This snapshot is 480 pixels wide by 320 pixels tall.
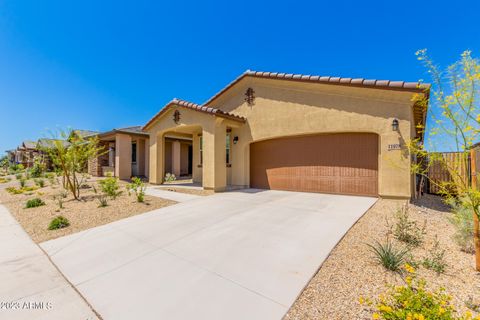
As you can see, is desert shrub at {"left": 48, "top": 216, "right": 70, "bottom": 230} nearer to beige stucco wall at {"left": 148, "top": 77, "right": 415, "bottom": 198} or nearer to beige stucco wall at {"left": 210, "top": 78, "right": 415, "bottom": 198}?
beige stucco wall at {"left": 148, "top": 77, "right": 415, "bottom": 198}

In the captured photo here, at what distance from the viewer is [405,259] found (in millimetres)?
3160

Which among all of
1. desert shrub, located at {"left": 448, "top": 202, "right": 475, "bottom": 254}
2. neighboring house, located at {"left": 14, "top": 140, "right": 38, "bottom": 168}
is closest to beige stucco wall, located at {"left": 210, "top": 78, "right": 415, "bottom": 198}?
desert shrub, located at {"left": 448, "top": 202, "right": 475, "bottom": 254}

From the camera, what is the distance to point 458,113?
285 cm

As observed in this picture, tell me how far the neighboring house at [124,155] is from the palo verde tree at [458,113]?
1644 cm

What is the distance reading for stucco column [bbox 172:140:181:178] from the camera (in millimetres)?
17234

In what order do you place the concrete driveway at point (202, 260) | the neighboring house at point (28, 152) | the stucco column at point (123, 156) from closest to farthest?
the concrete driveway at point (202, 260) < the stucco column at point (123, 156) < the neighboring house at point (28, 152)

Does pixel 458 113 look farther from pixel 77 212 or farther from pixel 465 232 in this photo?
pixel 77 212

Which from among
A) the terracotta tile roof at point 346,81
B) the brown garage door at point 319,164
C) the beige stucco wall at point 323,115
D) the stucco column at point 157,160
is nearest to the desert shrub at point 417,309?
the beige stucco wall at point 323,115

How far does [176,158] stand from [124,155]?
398 centimetres

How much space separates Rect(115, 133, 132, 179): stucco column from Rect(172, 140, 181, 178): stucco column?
3302 millimetres

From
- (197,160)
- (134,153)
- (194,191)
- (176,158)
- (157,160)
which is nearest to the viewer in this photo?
(194,191)

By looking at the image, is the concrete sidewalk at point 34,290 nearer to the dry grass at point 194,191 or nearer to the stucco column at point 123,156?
the dry grass at point 194,191

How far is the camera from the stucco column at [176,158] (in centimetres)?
1723

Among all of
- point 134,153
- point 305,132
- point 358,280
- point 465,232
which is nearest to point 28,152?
point 134,153
